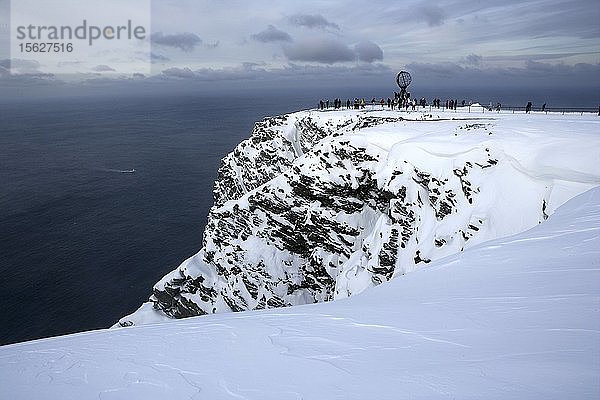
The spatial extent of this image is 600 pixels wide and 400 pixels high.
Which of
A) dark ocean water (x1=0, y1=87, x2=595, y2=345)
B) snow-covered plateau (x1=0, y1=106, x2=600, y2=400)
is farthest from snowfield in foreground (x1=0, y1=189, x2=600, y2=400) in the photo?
dark ocean water (x1=0, y1=87, x2=595, y2=345)

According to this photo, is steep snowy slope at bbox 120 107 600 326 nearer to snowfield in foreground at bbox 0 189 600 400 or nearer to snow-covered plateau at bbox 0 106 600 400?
snow-covered plateau at bbox 0 106 600 400

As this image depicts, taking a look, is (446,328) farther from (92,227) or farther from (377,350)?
(92,227)

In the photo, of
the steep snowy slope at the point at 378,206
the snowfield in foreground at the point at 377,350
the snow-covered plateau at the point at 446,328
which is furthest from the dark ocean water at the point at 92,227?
the snowfield in foreground at the point at 377,350

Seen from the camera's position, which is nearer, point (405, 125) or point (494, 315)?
point (494, 315)

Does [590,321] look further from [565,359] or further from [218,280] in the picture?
[218,280]

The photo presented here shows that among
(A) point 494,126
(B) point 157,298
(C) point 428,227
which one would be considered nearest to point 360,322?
(C) point 428,227

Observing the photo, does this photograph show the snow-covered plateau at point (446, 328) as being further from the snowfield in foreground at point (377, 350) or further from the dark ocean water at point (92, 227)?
the dark ocean water at point (92, 227)
